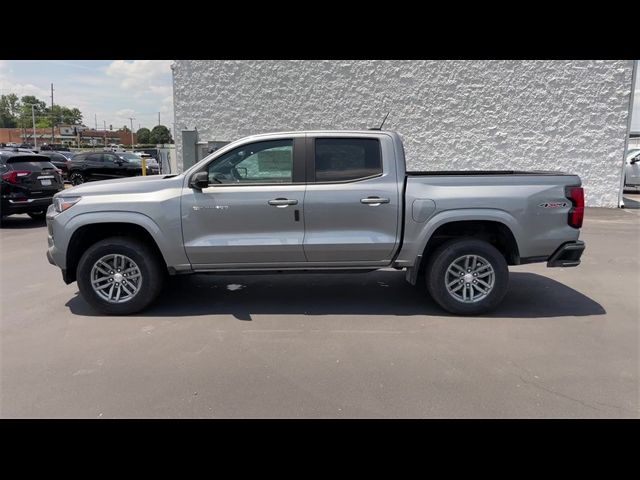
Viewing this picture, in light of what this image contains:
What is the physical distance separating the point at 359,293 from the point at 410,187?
166cm

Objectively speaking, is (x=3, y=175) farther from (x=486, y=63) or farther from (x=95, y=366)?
(x=486, y=63)

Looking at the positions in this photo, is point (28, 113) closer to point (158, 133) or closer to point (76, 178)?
point (158, 133)

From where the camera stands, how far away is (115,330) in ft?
15.2

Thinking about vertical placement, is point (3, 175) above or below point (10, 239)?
above

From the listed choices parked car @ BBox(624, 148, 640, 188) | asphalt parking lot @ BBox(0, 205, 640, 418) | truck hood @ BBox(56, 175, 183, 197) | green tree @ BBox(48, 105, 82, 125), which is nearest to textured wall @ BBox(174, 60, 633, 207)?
parked car @ BBox(624, 148, 640, 188)

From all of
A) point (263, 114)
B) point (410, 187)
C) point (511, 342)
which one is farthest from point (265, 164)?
point (263, 114)

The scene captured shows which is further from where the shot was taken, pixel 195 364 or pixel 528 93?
pixel 528 93

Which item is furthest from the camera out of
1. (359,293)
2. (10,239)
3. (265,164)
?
(10,239)

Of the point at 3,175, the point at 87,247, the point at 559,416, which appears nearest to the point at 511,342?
the point at 559,416

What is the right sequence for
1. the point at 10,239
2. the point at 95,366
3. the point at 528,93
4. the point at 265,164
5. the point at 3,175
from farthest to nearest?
1. the point at 528,93
2. the point at 3,175
3. the point at 10,239
4. the point at 265,164
5. the point at 95,366

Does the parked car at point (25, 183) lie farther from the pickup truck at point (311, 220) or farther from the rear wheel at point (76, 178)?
the rear wheel at point (76, 178)

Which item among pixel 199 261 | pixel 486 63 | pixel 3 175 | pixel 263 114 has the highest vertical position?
pixel 486 63

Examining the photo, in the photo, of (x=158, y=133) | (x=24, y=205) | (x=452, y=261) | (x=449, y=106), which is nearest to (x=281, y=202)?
(x=452, y=261)

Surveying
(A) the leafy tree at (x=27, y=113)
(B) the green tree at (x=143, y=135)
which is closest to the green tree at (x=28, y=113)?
(A) the leafy tree at (x=27, y=113)
